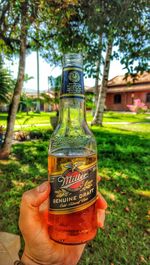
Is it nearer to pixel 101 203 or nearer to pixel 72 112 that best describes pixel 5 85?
pixel 72 112

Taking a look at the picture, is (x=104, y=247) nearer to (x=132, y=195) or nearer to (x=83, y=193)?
(x=132, y=195)

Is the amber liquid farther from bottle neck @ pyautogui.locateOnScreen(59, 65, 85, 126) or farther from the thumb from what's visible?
bottle neck @ pyautogui.locateOnScreen(59, 65, 85, 126)

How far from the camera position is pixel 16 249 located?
1644 mm

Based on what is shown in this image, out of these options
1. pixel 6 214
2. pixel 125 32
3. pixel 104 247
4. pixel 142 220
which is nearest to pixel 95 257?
pixel 104 247

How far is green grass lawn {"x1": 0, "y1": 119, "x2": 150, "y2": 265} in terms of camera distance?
3223 mm

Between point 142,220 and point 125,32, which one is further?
point 125,32

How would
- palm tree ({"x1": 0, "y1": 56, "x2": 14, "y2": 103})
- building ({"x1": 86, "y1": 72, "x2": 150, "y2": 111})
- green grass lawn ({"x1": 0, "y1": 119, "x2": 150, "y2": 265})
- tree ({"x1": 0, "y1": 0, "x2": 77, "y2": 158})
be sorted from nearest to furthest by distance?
green grass lawn ({"x1": 0, "y1": 119, "x2": 150, "y2": 265}) < tree ({"x1": 0, "y1": 0, "x2": 77, "y2": 158}) < palm tree ({"x1": 0, "y1": 56, "x2": 14, "y2": 103}) < building ({"x1": 86, "y1": 72, "x2": 150, "y2": 111})

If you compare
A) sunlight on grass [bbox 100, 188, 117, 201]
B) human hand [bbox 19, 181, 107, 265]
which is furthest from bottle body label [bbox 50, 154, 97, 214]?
sunlight on grass [bbox 100, 188, 117, 201]

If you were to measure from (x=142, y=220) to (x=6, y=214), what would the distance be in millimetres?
2128

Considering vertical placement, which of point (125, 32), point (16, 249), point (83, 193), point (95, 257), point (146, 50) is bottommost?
point (95, 257)

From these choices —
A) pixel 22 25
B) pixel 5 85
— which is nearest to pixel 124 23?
pixel 22 25

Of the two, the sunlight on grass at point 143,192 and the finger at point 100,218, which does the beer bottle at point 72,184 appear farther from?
the sunlight on grass at point 143,192

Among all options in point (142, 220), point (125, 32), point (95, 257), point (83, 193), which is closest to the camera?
point (83, 193)

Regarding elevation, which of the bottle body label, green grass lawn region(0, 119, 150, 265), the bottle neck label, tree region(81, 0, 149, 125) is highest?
tree region(81, 0, 149, 125)
